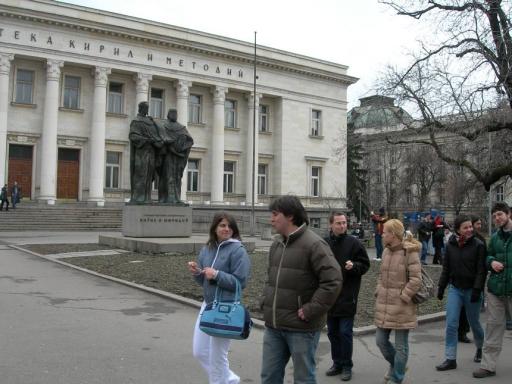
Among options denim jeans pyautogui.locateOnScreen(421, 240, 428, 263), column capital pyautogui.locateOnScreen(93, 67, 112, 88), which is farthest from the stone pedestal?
column capital pyautogui.locateOnScreen(93, 67, 112, 88)

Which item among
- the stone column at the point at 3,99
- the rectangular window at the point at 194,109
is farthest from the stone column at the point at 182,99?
the stone column at the point at 3,99

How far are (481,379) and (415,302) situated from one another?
140cm

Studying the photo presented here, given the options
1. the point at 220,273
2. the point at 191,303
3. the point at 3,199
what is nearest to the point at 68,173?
the point at 3,199

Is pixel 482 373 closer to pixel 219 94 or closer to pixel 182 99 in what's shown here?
pixel 182 99

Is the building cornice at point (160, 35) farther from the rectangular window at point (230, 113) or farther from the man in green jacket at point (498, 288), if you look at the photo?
the man in green jacket at point (498, 288)

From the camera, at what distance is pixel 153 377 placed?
596cm

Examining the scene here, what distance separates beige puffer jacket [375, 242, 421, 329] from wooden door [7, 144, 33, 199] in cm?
3946

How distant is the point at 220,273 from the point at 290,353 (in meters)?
0.92

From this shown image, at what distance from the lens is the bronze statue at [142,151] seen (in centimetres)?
2020

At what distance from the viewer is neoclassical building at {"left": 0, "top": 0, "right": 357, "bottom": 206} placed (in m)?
40.5

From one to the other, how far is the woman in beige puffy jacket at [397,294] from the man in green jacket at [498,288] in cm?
122

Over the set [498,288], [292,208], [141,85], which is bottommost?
[498,288]

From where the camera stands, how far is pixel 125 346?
717 centimetres

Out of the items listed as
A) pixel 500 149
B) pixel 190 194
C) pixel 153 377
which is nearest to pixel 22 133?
pixel 190 194
